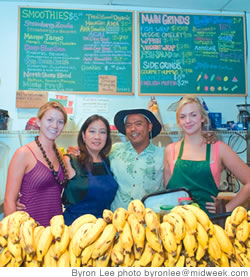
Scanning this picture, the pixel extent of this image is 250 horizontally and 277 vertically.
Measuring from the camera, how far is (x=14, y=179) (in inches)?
71.4

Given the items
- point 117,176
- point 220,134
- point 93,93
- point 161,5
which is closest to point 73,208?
point 117,176

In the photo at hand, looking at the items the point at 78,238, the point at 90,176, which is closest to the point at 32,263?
the point at 78,238

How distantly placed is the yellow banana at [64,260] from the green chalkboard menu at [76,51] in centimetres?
236

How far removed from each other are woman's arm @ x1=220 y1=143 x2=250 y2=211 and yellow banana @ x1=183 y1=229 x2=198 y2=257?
3.88ft

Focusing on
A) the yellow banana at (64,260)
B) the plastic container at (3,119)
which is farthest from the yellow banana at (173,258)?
the plastic container at (3,119)

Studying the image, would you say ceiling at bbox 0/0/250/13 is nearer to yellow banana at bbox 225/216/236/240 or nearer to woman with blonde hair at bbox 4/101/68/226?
woman with blonde hair at bbox 4/101/68/226

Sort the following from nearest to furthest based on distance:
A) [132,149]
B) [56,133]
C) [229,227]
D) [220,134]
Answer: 1. [229,227]
2. [56,133]
3. [132,149]
4. [220,134]

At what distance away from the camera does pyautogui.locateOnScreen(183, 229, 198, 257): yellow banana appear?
896 millimetres

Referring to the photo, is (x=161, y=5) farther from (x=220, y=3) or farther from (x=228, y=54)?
(x=228, y=54)

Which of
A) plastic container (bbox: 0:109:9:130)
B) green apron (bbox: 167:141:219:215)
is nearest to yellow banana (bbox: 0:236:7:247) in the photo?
green apron (bbox: 167:141:219:215)

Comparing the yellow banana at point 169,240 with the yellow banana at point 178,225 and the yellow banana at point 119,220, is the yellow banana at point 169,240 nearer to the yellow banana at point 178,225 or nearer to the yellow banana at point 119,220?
the yellow banana at point 178,225

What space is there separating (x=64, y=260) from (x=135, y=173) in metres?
1.25
